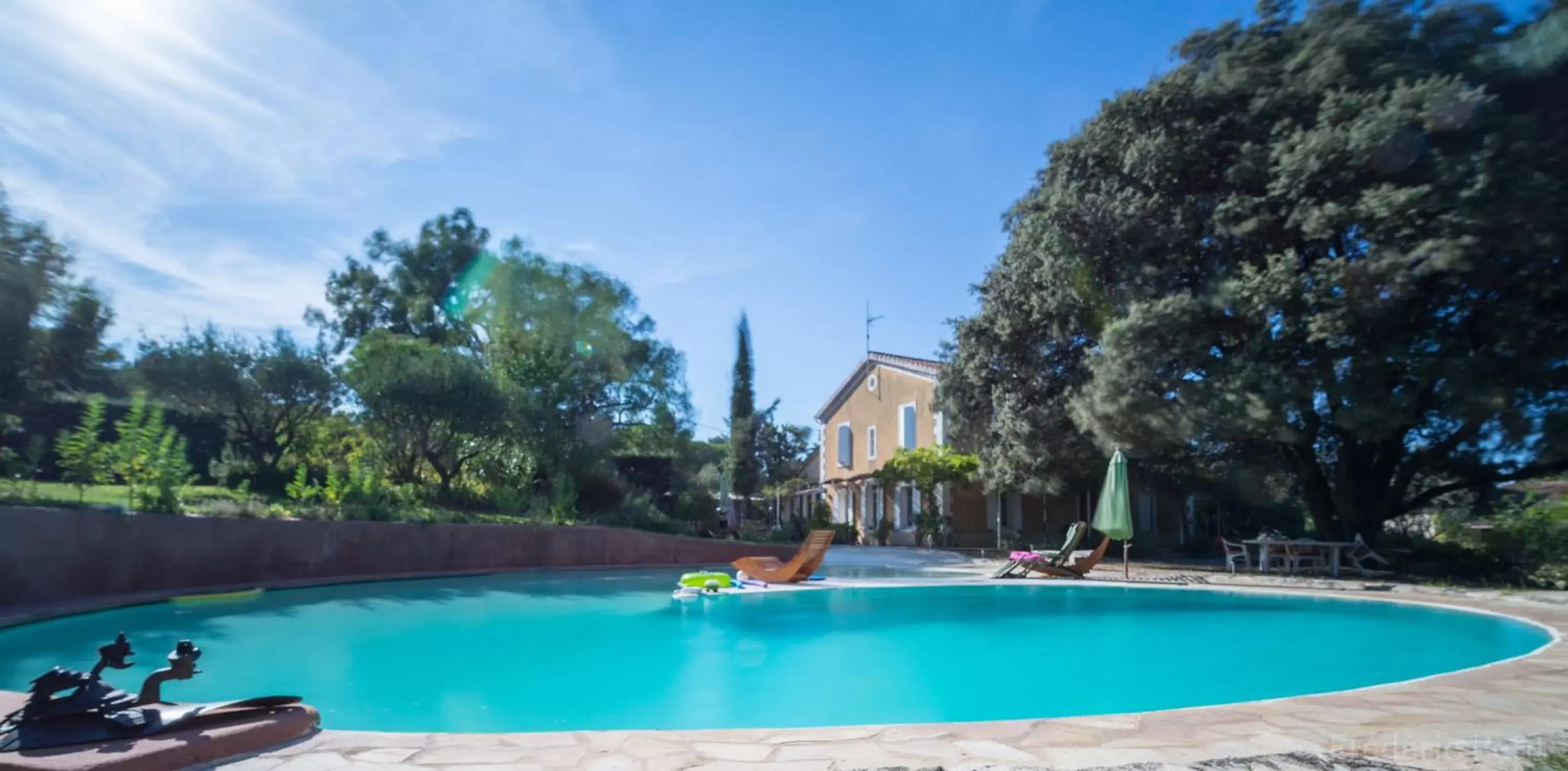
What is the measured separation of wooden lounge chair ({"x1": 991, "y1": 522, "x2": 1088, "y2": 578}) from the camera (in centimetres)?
1556

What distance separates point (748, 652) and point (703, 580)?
14.5 ft

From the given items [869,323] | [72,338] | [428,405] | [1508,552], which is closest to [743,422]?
[869,323]

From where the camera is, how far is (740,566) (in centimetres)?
1453

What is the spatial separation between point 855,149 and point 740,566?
715 centimetres

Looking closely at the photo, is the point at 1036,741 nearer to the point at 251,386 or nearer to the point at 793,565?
the point at 793,565

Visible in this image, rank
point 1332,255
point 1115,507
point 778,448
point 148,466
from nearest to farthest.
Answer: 1. point 148,466
2. point 1332,255
3. point 1115,507
4. point 778,448

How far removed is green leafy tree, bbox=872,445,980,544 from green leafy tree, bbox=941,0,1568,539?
4612 millimetres

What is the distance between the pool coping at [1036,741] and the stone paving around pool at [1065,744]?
10 mm

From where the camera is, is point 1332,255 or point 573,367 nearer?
point 1332,255

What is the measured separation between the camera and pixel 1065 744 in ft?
13.4

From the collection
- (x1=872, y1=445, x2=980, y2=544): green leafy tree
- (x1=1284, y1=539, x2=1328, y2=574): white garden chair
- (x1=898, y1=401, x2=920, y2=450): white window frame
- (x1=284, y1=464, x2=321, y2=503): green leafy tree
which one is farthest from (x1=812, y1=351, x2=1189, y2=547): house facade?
(x1=284, y1=464, x2=321, y2=503): green leafy tree

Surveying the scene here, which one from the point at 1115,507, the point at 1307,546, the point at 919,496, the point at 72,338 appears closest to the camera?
the point at 72,338

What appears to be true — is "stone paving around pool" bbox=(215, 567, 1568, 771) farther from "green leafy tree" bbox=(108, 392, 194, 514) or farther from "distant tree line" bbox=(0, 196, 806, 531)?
"distant tree line" bbox=(0, 196, 806, 531)

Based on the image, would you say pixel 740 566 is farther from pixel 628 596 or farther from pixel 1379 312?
pixel 1379 312
